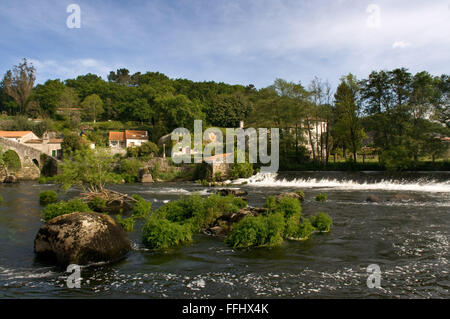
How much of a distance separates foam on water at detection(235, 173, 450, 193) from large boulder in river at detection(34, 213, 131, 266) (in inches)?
1045

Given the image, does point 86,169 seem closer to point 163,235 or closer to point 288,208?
point 163,235

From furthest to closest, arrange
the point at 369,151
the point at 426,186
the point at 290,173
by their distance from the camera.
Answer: the point at 369,151 < the point at 290,173 < the point at 426,186

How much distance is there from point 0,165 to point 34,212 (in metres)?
30.5

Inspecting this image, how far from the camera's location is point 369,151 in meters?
54.8

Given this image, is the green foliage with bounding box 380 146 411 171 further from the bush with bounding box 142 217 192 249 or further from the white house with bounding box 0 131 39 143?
the white house with bounding box 0 131 39 143

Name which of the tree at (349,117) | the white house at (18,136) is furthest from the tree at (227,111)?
the white house at (18,136)

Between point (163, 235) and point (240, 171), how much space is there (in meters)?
32.0

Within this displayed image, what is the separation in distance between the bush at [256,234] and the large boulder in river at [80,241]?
12.6 ft

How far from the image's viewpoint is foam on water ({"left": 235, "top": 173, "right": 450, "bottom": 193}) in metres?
30.9

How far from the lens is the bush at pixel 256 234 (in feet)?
39.8

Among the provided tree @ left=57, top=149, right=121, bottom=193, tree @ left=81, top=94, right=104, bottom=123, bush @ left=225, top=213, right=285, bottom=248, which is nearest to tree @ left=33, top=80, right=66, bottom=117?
tree @ left=81, top=94, right=104, bottom=123
